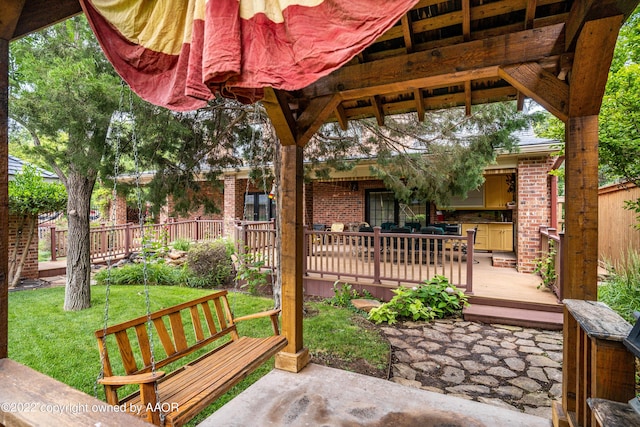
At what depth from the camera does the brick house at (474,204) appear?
24.2ft

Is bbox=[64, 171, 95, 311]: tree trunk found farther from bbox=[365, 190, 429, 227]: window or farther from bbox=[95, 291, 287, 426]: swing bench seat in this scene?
bbox=[365, 190, 429, 227]: window

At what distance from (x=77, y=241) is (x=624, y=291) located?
28.2 ft

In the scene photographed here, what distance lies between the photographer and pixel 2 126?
69.9 inches

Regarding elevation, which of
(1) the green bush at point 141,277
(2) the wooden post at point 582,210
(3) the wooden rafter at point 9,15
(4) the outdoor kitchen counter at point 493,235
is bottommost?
(1) the green bush at point 141,277

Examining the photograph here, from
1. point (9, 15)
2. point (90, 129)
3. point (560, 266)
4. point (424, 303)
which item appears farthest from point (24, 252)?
point (560, 266)

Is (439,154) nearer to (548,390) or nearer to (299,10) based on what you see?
(548,390)

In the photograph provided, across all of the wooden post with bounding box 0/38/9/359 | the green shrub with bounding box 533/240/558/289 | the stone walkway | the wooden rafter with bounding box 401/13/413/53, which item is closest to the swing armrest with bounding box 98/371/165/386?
the wooden post with bounding box 0/38/9/359

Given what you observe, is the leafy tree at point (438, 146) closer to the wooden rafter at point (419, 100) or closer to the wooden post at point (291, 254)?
the wooden rafter at point (419, 100)

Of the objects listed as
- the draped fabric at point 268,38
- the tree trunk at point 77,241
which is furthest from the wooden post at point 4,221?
the tree trunk at point 77,241

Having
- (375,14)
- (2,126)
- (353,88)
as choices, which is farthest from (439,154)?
(2,126)

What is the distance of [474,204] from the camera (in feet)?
36.7

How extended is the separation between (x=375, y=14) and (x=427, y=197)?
6.16m

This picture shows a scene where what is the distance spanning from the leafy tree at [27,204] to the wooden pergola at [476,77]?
24.9 ft

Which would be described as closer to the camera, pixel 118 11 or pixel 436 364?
pixel 118 11
